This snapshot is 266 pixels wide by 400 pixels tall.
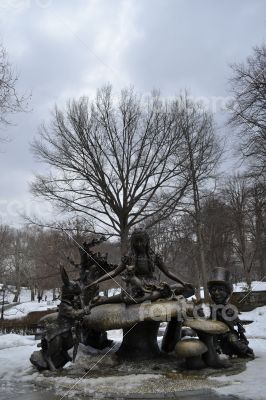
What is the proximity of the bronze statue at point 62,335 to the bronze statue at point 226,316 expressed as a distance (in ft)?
7.97

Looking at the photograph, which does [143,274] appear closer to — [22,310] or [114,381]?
[114,381]

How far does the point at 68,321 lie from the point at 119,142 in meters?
16.3

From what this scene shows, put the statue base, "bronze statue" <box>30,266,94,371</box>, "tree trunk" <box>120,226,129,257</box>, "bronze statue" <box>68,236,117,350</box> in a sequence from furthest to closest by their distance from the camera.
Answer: "tree trunk" <box>120,226,129,257</box> < "bronze statue" <box>68,236,117,350</box> < the statue base < "bronze statue" <box>30,266,94,371</box>

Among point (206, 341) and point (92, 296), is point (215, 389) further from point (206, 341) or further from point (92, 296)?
point (92, 296)

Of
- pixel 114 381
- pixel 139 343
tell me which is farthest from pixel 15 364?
pixel 114 381

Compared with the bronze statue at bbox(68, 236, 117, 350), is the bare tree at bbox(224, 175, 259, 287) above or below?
above

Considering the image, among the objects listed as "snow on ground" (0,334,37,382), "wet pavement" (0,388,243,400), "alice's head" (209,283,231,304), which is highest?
"alice's head" (209,283,231,304)

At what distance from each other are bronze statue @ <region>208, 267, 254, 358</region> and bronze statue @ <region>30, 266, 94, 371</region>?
2429 mm

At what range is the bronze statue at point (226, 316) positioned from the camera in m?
7.93

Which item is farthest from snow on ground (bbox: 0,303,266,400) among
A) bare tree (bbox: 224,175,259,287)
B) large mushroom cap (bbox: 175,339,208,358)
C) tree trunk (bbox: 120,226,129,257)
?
bare tree (bbox: 224,175,259,287)

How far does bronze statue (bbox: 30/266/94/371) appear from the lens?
23.3 feet

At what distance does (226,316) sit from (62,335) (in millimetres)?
2885

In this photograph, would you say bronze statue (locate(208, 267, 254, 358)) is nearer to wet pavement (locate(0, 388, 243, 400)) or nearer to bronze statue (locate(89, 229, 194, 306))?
bronze statue (locate(89, 229, 194, 306))

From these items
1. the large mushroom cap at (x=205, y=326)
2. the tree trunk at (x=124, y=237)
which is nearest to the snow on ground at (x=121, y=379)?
the large mushroom cap at (x=205, y=326)
